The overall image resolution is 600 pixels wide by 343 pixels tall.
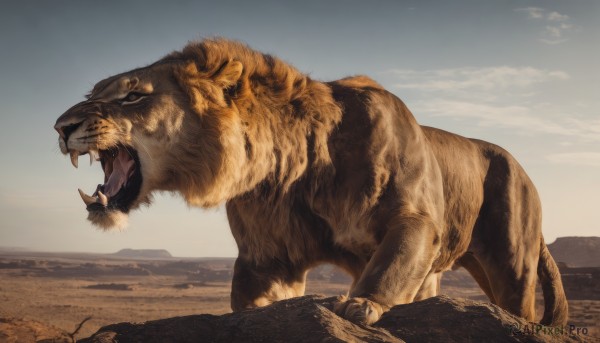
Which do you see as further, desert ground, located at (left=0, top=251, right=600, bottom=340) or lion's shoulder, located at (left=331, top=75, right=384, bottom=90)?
desert ground, located at (left=0, top=251, right=600, bottom=340)

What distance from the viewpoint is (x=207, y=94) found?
3.45 m

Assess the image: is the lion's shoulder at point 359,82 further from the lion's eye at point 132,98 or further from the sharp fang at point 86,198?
the sharp fang at point 86,198

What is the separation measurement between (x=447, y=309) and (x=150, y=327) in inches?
47.3

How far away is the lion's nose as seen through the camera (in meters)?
3.15

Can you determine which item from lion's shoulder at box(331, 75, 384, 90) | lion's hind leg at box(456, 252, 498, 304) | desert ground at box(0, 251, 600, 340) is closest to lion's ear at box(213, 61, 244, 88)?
lion's shoulder at box(331, 75, 384, 90)

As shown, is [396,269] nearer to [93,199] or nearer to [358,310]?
[358,310]

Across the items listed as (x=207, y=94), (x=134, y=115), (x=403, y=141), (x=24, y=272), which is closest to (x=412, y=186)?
(x=403, y=141)

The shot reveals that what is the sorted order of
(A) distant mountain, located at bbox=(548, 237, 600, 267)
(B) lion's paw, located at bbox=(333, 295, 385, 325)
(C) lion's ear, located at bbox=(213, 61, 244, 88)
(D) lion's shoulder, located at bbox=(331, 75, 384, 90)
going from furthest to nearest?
(A) distant mountain, located at bbox=(548, 237, 600, 267)
(D) lion's shoulder, located at bbox=(331, 75, 384, 90)
(C) lion's ear, located at bbox=(213, 61, 244, 88)
(B) lion's paw, located at bbox=(333, 295, 385, 325)

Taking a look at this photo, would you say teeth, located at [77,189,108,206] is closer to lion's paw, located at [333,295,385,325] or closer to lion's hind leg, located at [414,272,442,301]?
lion's paw, located at [333,295,385,325]

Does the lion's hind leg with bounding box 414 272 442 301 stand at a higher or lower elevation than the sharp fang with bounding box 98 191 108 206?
lower

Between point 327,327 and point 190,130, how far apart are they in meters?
1.53

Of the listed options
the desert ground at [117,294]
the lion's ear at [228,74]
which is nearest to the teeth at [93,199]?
the lion's ear at [228,74]

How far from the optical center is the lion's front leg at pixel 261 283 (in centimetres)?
360

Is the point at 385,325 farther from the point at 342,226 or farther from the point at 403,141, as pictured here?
the point at 403,141
